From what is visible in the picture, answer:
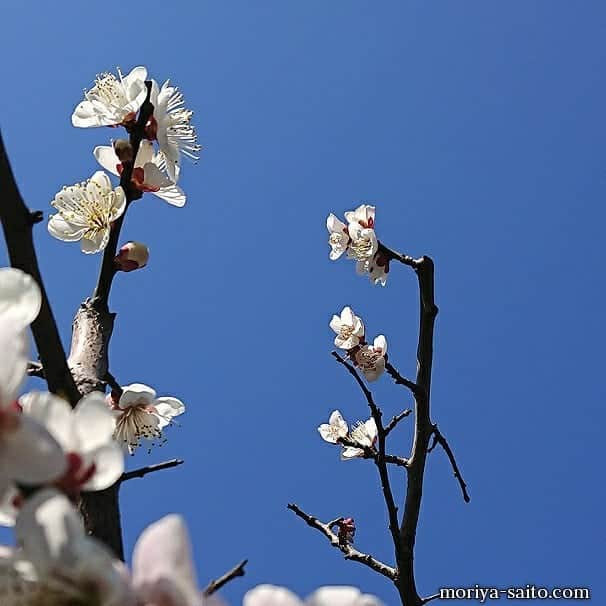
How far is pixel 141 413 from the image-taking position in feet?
5.19

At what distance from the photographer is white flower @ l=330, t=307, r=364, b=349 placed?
337 centimetres

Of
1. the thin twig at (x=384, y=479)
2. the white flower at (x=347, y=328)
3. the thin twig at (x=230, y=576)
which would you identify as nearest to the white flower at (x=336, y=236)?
the white flower at (x=347, y=328)

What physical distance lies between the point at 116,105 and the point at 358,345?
1987mm

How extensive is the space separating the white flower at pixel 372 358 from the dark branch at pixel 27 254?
2.31m

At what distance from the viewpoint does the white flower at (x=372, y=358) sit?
309 cm

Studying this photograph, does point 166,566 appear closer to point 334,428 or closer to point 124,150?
point 124,150

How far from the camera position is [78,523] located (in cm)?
42

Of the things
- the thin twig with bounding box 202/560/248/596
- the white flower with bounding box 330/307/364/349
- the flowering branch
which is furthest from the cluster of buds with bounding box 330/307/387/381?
the thin twig with bounding box 202/560/248/596

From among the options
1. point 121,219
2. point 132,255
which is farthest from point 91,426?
point 132,255

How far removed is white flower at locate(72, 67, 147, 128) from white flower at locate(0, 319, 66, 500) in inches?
47.8

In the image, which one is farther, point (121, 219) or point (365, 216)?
point (365, 216)

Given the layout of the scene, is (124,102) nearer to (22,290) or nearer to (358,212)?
(22,290)

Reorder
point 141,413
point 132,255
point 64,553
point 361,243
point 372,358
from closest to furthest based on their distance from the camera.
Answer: point 64,553 < point 132,255 < point 141,413 < point 361,243 < point 372,358

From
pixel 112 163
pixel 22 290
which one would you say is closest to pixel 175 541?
pixel 22 290
